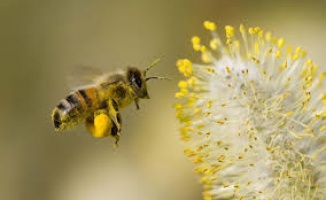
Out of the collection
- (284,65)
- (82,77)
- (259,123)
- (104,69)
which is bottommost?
(259,123)

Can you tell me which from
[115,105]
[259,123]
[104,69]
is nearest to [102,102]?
[115,105]

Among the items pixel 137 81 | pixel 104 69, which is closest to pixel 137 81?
pixel 137 81

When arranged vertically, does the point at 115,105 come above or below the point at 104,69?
below

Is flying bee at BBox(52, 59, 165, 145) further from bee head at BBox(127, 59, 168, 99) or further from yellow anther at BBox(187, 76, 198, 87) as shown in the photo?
yellow anther at BBox(187, 76, 198, 87)

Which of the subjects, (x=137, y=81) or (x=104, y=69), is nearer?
(x=137, y=81)

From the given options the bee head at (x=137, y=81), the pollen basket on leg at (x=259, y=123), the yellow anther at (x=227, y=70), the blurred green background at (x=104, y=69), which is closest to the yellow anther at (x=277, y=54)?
the pollen basket on leg at (x=259, y=123)

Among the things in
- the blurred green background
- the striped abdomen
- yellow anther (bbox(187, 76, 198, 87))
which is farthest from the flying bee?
the blurred green background

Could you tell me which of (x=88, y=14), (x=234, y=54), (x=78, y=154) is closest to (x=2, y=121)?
(x=78, y=154)

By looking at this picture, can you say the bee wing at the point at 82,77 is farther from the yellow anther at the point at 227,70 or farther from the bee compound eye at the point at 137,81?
the yellow anther at the point at 227,70

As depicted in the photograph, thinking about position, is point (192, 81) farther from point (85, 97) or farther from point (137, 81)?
point (85, 97)
